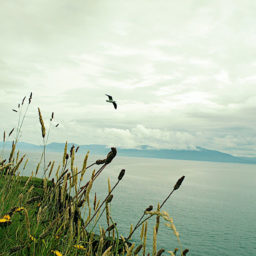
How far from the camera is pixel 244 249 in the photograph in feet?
149

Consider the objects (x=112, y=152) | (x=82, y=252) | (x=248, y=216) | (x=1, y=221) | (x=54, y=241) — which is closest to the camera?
(x=112, y=152)

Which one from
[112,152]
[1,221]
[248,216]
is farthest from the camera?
[248,216]

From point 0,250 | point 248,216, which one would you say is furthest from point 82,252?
point 248,216

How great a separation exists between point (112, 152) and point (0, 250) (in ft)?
8.57

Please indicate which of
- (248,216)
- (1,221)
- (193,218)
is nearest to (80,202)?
(1,221)

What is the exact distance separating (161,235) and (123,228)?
744cm

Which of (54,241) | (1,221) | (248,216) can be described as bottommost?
(248,216)

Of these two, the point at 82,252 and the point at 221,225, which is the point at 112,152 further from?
the point at 221,225

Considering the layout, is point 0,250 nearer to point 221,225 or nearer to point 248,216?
point 221,225

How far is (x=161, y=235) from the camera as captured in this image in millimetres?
46906

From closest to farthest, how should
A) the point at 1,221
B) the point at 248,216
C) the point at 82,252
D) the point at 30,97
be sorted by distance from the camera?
the point at 1,221 → the point at 82,252 → the point at 30,97 → the point at 248,216

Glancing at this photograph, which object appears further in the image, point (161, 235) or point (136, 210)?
point (136, 210)

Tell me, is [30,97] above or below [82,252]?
above

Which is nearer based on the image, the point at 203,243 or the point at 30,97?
the point at 30,97
